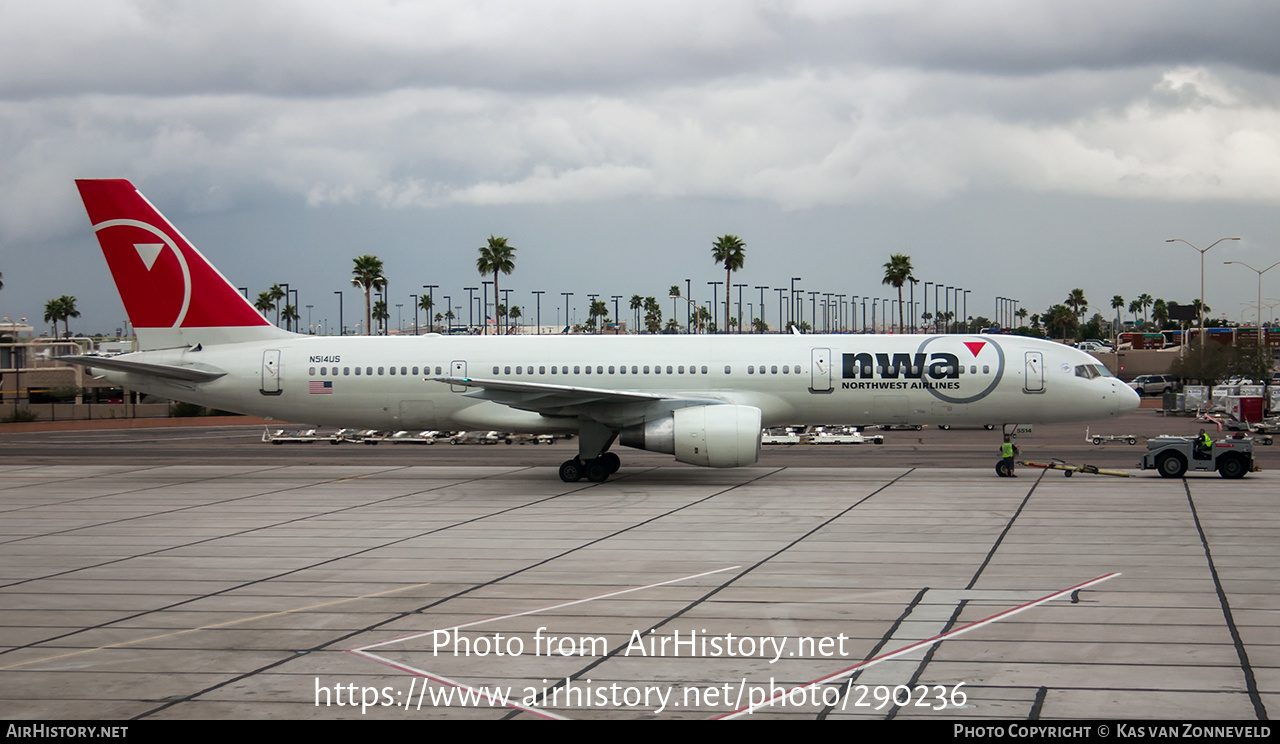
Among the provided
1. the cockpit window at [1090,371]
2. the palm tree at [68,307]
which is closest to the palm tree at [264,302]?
the palm tree at [68,307]

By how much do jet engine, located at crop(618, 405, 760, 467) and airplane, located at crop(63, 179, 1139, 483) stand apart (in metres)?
0.53

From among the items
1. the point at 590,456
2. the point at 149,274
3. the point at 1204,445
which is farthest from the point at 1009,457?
the point at 149,274

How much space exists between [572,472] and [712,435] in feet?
15.3

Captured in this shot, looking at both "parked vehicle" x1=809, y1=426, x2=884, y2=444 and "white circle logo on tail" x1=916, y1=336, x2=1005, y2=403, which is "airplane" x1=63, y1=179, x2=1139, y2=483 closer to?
"white circle logo on tail" x1=916, y1=336, x2=1005, y2=403

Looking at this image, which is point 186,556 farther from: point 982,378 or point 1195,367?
point 1195,367

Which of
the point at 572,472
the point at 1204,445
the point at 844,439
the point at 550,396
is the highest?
the point at 550,396

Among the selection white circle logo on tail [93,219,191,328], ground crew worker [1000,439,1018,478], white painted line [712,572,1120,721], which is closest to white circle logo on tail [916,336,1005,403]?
ground crew worker [1000,439,1018,478]

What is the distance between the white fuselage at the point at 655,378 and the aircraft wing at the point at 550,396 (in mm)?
151

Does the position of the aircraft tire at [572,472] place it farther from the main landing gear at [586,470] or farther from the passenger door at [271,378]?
the passenger door at [271,378]

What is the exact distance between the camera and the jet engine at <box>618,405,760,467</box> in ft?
88.5

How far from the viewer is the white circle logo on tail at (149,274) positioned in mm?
30859

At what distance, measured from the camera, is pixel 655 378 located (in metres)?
29.9

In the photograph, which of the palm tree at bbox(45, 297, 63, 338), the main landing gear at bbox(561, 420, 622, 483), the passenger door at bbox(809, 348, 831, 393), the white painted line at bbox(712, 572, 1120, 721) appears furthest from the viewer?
the palm tree at bbox(45, 297, 63, 338)

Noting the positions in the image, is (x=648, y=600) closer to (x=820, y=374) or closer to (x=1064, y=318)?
(x=820, y=374)
